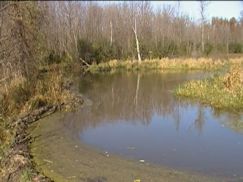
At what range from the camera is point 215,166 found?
1020cm

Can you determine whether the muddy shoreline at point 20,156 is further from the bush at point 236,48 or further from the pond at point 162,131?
the bush at point 236,48

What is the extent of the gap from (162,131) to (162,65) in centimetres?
2626

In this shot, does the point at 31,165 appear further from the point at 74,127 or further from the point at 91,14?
the point at 91,14

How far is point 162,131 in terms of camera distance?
14.1 m

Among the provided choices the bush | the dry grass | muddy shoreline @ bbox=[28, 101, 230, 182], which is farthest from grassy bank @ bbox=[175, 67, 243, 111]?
the bush

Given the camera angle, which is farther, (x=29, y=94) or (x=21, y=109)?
(x=29, y=94)

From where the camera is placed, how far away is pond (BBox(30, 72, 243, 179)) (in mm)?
10750

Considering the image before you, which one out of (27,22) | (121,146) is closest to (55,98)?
(27,22)

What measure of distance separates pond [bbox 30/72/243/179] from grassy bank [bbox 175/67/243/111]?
62 centimetres

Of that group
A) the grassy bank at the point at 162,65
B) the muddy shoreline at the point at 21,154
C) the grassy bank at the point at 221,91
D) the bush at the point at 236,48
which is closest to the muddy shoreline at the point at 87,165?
the muddy shoreline at the point at 21,154

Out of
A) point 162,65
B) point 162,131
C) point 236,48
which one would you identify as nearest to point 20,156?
point 162,131

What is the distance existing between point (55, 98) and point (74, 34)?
27.3 metres

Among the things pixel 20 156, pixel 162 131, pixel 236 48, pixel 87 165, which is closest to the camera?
pixel 20 156

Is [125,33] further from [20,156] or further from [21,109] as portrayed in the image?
[20,156]
